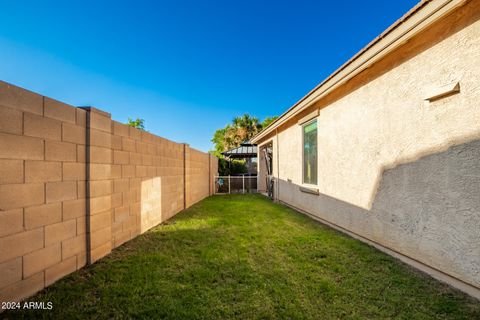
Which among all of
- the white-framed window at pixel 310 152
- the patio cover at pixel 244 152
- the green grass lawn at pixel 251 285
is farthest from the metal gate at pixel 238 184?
the green grass lawn at pixel 251 285

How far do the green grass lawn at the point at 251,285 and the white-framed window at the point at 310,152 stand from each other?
247 cm

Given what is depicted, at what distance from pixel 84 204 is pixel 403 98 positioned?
185 inches

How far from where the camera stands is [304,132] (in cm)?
680

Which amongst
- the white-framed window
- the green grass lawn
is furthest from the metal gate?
the green grass lawn

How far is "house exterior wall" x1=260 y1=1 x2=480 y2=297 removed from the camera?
2.30 metres

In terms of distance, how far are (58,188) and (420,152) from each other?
452 centimetres

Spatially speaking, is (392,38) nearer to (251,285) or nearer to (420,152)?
(420,152)

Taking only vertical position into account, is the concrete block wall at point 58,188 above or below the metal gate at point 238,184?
above

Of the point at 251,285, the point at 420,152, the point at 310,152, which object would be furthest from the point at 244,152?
the point at 251,285

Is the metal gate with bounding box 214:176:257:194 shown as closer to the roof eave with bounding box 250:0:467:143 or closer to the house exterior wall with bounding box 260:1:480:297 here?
the house exterior wall with bounding box 260:1:480:297

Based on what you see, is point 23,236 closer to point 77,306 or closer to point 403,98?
point 77,306

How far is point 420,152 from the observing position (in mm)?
2846

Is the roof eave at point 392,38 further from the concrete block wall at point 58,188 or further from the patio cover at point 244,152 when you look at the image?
the patio cover at point 244,152

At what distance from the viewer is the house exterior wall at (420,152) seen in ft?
7.55
